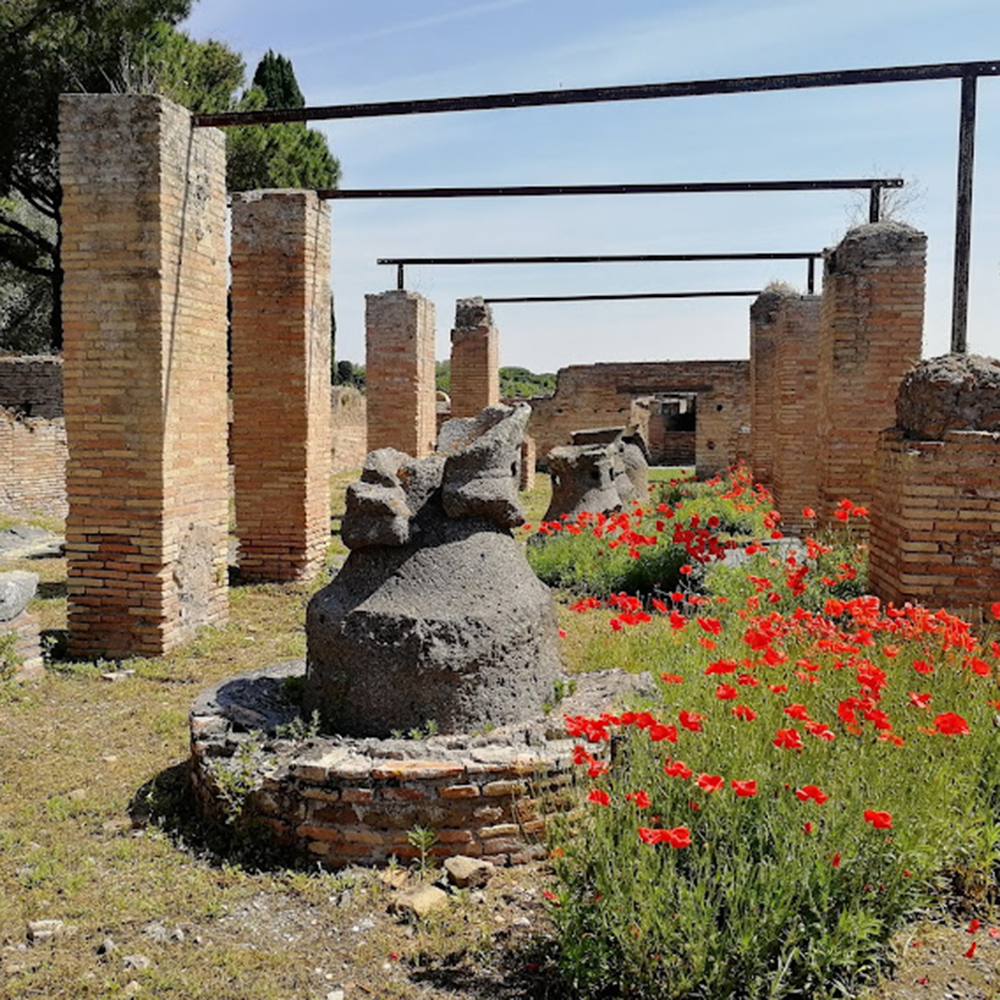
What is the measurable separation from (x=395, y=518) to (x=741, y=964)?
2334 mm

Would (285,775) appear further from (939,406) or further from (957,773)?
(939,406)

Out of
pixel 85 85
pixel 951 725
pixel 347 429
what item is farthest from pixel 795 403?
pixel 85 85

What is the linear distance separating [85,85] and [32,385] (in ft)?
19.7

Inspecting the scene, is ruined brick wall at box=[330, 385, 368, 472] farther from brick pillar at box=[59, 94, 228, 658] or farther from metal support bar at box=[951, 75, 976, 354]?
metal support bar at box=[951, 75, 976, 354]

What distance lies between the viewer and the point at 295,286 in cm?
902

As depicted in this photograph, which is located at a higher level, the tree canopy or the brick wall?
the tree canopy

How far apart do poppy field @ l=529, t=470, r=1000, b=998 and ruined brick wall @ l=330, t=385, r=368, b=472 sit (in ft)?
58.7

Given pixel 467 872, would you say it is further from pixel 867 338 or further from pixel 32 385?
pixel 32 385

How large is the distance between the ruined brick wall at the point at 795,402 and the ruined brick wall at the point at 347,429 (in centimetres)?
1039

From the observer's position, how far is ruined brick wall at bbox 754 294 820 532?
1308 centimetres

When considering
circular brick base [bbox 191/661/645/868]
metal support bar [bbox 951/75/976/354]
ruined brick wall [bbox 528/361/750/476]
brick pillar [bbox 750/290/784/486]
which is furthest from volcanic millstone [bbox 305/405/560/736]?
ruined brick wall [bbox 528/361/750/476]

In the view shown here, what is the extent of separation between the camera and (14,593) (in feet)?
19.4

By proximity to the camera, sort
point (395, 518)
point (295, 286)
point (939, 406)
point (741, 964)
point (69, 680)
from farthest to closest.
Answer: point (295, 286) → point (69, 680) → point (939, 406) → point (395, 518) → point (741, 964)

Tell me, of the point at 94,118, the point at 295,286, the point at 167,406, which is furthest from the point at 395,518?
the point at 295,286
